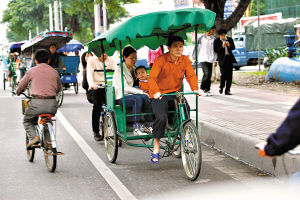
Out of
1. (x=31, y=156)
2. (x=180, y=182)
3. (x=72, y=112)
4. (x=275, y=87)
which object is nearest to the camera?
(x=180, y=182)

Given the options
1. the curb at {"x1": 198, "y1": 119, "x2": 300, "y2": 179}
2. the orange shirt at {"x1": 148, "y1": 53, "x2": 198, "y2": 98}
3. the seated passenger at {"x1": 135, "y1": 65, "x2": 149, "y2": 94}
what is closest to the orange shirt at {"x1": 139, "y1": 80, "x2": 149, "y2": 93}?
the seated passenger at {"x1": 135, "y1": 65, "x2": 149, "y2": 94}

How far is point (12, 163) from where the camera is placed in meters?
6.32

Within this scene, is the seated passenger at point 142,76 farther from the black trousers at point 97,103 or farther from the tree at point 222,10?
the tree at point 222,10

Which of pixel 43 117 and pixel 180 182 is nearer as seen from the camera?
pixel 180 182

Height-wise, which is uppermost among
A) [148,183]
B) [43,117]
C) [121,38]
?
[121,38]

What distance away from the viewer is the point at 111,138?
6.38 m

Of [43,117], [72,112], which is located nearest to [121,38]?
[43,117]

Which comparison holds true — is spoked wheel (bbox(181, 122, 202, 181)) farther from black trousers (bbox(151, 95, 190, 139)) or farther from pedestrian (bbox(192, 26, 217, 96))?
pedestrian (bbox(192, 26, 217, 96))

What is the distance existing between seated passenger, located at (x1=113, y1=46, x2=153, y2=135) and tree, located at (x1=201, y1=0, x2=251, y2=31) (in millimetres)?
9316

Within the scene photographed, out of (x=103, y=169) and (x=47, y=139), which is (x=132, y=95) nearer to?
(x=103, y=169)

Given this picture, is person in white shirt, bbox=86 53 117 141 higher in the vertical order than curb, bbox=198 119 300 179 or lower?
higher

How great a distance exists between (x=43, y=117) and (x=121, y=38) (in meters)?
1.60

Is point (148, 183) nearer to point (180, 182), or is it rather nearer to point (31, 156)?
point (180, 182)

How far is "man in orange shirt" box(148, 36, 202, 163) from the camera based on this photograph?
5.52m
